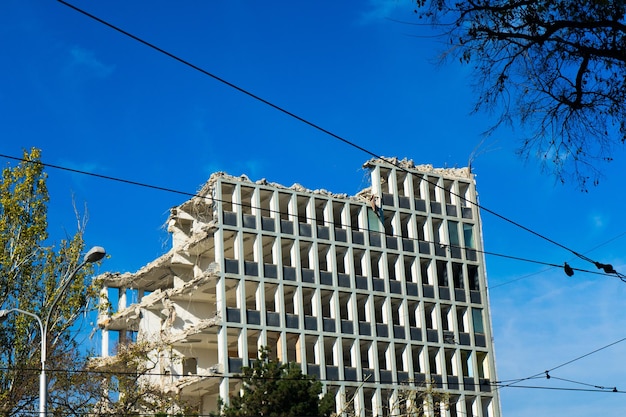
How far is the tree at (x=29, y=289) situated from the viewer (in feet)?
123

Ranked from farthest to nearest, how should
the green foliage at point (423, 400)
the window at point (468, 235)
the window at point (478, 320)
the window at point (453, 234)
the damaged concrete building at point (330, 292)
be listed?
the window at point (468, 235)
the window at point (453, 234)
the window at point (478, 320)
the damaged concrete building at point (330, 292)
the green foliage at point (423, 400)

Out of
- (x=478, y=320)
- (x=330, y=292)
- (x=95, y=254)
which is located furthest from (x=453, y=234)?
(x=95, y=254)

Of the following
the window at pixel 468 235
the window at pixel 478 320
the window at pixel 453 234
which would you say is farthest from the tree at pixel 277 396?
the window at pixel 468 235

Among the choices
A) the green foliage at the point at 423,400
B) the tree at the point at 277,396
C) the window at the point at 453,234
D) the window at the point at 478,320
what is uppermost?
the window at the point at 453,234

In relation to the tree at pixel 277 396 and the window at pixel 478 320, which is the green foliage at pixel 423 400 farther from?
the tree at pixel 277 396

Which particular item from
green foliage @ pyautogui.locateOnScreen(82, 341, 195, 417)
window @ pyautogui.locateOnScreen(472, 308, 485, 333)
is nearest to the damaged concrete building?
window @ pyautogui.locateOnScreen(472, 308, 485, 333)

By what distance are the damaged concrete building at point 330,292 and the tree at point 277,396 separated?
47.0 feet

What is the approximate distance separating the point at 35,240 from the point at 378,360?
2559cm

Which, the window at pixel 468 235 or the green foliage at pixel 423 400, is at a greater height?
the window at pixel 468 235

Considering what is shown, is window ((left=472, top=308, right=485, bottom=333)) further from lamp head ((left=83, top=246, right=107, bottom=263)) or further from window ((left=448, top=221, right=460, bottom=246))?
lamp head ((left=83, top=246, right=107, bottom=263))

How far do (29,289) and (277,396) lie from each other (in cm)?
968

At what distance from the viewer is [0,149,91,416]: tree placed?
1474 inches

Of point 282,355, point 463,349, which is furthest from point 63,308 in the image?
point 463,349

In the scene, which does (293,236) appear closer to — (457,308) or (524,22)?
(457,308)
